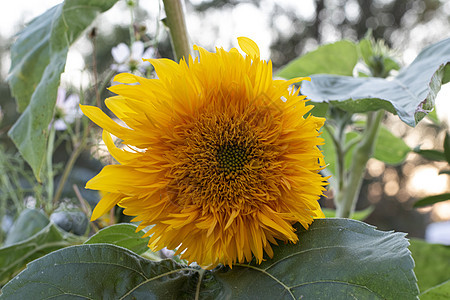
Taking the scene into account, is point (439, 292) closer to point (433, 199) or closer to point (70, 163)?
point (433, 199)

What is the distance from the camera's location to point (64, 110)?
0.58 metres

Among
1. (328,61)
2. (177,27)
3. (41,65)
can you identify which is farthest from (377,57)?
(41,65)

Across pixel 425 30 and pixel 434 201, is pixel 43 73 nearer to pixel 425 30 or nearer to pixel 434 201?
pixel 434 201

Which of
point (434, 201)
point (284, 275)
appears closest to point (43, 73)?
point (284, 275)

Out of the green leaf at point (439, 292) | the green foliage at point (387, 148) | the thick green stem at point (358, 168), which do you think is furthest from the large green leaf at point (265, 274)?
the green foliage at point (387, 148)

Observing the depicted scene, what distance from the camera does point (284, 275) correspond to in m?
0.25

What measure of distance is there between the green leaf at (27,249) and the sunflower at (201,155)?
149mm

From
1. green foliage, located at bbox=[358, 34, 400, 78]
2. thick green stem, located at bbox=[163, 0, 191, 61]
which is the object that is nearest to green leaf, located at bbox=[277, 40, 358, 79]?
green foliage, located at bbox=[358, 34, 400, 78]

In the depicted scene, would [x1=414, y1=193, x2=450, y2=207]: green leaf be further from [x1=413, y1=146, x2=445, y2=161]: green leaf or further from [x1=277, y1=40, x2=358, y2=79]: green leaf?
[x1=277, y1=40, x2=358, y2=79]: green leaf

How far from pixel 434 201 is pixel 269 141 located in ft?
1.03

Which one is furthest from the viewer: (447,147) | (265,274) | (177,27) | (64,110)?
(64,110)

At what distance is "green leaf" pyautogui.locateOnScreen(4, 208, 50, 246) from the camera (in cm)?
43

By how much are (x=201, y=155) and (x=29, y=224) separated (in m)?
0.26

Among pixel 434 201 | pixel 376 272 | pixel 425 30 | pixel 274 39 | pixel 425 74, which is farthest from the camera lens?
pixel 274 39
